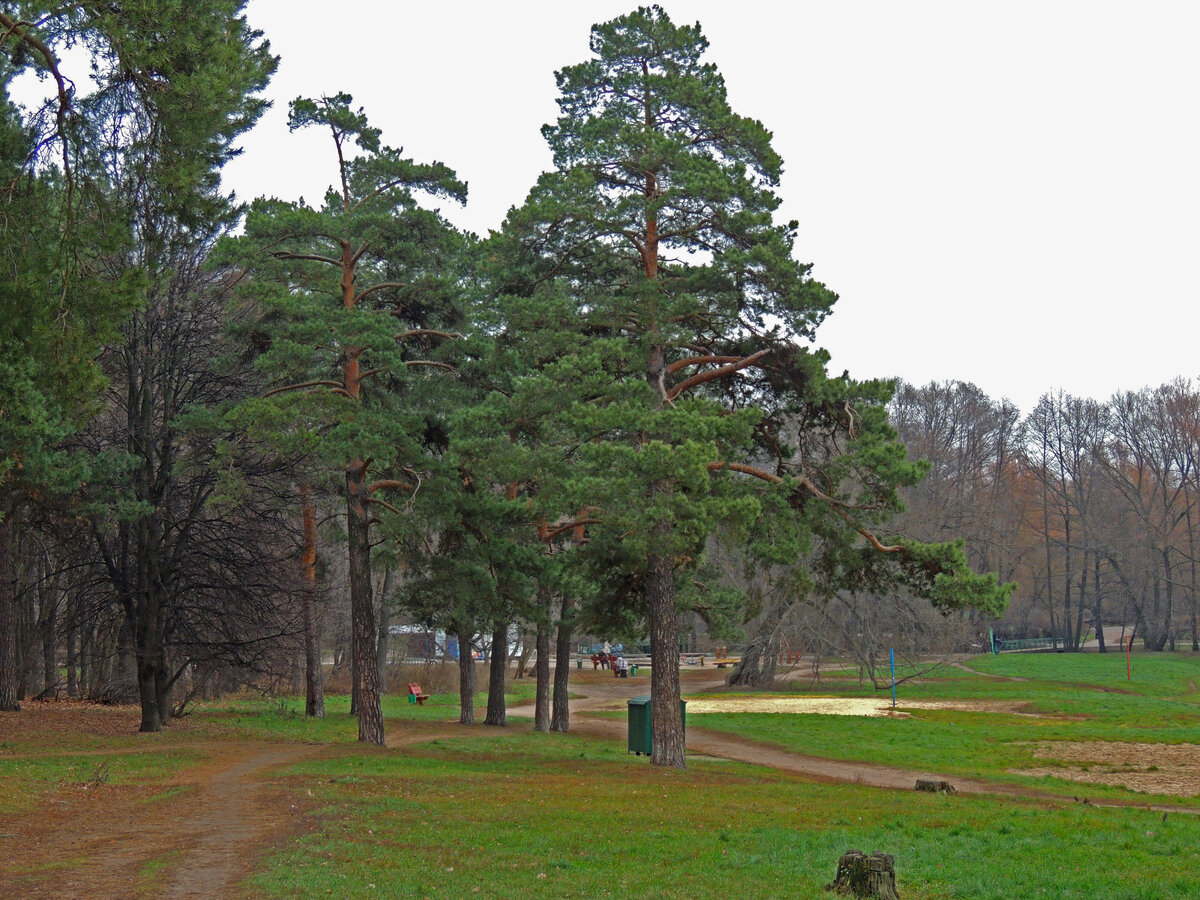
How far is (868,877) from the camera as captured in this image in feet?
26.1

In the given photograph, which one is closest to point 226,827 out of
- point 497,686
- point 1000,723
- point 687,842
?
point 687,842

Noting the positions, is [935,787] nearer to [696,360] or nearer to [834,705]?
[696,360]

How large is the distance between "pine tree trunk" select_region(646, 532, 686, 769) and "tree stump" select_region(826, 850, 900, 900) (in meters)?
9.59

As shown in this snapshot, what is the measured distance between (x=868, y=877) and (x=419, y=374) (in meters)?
16.6

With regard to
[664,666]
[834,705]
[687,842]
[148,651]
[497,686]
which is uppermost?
[664,666]

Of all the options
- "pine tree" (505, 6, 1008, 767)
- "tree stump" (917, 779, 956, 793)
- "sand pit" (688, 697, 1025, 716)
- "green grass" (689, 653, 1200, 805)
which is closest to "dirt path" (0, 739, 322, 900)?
"pine tree" (505, 6, 1008, 767)

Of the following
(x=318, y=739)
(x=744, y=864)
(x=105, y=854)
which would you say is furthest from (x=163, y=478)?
(x=744, y=864)

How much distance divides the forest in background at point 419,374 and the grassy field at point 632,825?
2.72 metres

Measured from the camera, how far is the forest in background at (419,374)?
479 inches

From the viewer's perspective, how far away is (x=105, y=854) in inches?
379

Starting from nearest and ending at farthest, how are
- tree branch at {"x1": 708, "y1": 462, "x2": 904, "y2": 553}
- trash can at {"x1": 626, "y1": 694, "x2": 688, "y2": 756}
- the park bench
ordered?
tree branch at {"x1": 708, "y1": 462, "x2": 904, "y2": 553} → trash can at {"x1": 626, "y1": 694, "x2": 688, "y2": 756} → the park bench

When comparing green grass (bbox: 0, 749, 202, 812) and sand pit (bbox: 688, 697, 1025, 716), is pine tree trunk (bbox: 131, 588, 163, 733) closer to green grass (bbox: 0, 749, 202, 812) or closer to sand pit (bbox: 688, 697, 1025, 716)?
green grass (bbox: 0, 749, 202, 812)

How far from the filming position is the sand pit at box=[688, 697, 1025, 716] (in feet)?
119

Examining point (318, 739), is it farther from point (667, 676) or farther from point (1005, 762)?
point (1005, 762)
